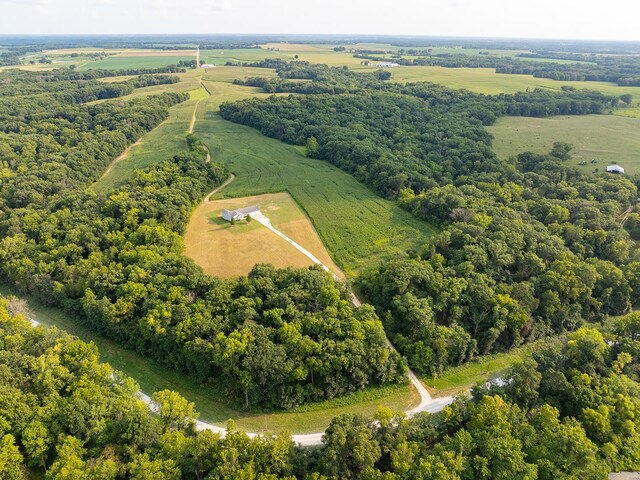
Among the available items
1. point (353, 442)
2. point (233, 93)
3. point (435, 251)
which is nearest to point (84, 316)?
point (353, 442)

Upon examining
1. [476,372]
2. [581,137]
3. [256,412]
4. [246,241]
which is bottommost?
[256,412]

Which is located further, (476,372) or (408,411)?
(476,372)

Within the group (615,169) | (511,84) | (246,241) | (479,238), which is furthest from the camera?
(511,84)

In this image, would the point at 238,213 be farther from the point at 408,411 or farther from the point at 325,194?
the point at 408,411

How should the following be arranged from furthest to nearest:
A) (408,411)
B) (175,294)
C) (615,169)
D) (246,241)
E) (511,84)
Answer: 1. (511,84)
2. (615,169)
3. (246,241)
4. (175,294)
5. (408,411)

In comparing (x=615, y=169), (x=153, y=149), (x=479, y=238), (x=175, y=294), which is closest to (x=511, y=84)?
(x=615, y=169)

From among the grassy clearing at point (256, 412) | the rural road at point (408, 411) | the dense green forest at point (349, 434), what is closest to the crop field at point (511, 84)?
the dense green forest at point (349, 434)

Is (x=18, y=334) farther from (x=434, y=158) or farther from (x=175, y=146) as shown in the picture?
(x=434, y=158)
